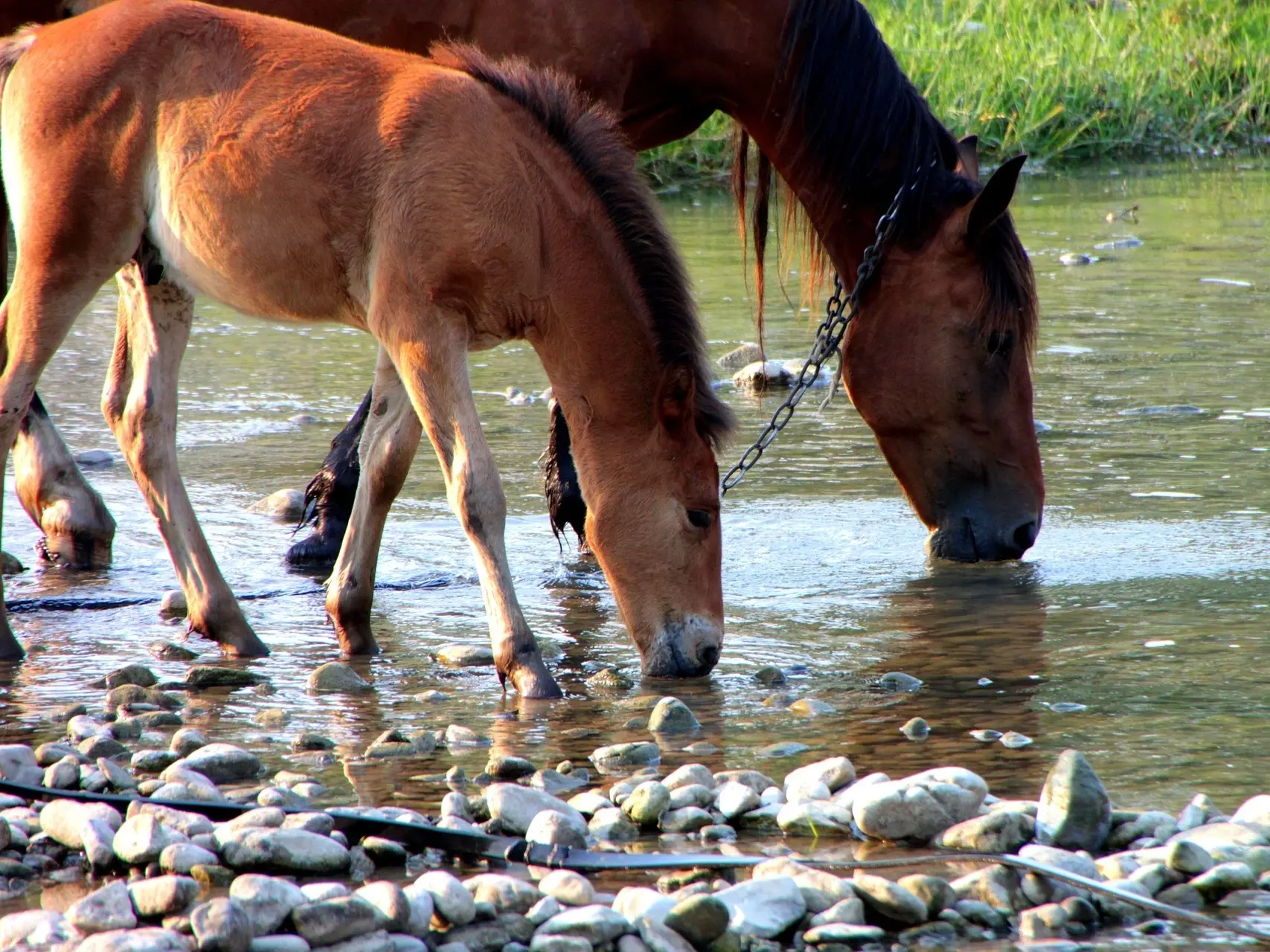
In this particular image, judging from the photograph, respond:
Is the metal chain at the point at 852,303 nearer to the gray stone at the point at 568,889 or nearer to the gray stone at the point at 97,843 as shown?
the gray stone at the point at 568,889

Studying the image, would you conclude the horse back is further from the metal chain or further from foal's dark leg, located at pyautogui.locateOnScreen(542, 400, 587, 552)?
foal's dark leg, located at pyautogui.locateOnScreen(542, 400, 587, 552)

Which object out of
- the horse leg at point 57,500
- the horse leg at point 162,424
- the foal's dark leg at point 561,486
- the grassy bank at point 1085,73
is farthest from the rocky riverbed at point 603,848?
the grassy bank at point 1085,73

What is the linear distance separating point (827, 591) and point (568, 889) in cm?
240

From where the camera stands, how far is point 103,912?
2604mm

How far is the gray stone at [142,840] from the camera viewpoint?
288 centimetres

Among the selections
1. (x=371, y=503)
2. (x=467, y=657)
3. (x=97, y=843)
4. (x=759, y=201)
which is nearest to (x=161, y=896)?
(x=97, y=843)

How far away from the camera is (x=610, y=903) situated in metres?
2.74

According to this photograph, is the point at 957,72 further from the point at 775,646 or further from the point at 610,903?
the point at 610,903

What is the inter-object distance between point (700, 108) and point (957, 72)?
1028 cm

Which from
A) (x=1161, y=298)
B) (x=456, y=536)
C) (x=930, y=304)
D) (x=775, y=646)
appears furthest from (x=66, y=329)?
(x=1161, y=298)

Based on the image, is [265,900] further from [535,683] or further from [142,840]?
[535,683]

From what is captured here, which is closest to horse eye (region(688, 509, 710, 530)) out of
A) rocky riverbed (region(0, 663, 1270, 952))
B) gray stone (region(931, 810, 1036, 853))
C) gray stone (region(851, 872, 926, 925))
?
rocky riverbed (region(0, 663, 1270, 952))

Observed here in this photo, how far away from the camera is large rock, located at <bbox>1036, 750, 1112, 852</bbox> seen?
295cm

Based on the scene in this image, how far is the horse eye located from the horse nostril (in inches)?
51.1
